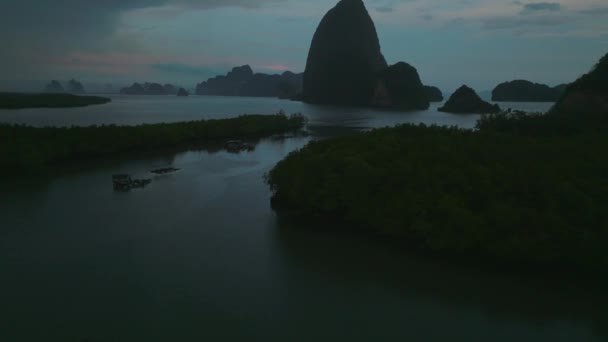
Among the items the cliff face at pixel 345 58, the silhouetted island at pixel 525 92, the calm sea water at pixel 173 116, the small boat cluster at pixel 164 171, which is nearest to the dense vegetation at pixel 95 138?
the small boat cluster at pixel 164 171

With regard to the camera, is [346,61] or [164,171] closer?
[164,171]

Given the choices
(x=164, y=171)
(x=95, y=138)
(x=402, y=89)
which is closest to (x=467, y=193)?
(x=164, y=171)

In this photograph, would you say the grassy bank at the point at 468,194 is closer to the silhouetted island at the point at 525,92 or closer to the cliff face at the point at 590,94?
the cliff face at the point at 590,94

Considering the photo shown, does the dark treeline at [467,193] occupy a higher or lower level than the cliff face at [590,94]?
lower

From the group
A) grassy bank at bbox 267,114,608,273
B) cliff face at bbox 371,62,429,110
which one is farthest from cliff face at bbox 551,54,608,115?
cliff face at bbox 371,62,429,110

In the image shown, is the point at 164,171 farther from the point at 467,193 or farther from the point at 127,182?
the point at 467,193

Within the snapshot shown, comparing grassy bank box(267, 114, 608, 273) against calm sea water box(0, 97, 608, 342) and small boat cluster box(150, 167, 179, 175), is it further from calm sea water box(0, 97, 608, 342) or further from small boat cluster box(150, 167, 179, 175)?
small boat cluster box(150, 167, 179, 175)
